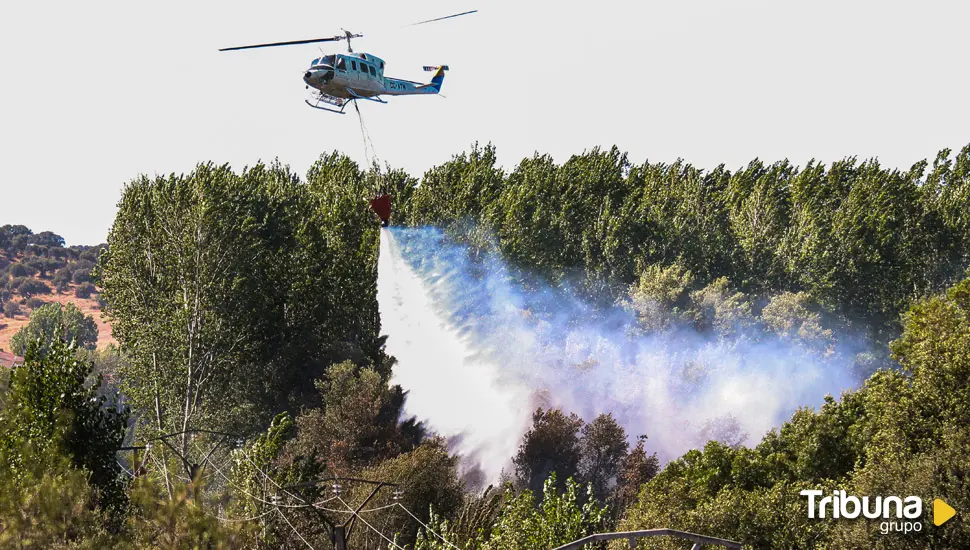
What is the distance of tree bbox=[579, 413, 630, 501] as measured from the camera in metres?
60.9

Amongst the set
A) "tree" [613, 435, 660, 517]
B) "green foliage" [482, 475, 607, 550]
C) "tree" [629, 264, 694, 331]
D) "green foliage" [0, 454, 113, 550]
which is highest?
"tree" [629, 264, 694, 331]

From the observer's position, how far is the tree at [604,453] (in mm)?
60906

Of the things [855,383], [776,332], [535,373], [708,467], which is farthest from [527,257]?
[708,467]

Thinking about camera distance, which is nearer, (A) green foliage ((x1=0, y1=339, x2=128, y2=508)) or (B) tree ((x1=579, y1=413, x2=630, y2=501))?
(A) green foliage ((x1=0, y1=339, x2=128, y2=508))

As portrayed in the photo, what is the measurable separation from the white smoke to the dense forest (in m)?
1.74

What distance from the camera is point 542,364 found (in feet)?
256

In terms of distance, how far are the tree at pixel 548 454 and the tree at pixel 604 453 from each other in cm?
99

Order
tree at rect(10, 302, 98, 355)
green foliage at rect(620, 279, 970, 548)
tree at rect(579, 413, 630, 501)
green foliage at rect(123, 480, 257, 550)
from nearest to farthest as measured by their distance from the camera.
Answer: green foliage at rect(123, 480, 257, 550)
green foliage at rect(620, 279, 970, 548)
tree at rect(579, 413, 630, 501)
tree at rect(10, 302, 98, 355)

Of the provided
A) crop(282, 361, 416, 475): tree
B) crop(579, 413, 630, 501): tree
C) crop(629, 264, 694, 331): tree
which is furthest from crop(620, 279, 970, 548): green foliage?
crop(629, 264, 694, 331): tree

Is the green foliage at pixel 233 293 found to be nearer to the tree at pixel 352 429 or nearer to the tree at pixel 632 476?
the tree at pixel 352 429

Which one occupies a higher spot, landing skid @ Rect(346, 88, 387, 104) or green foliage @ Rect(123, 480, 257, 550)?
landing skid @ Rect(346, 88, 387, 104)

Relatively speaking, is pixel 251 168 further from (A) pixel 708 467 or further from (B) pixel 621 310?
(A) pixel 708 467

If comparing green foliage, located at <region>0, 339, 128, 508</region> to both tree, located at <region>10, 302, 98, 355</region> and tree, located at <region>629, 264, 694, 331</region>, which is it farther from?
tree, located at <region>10, 302, 98, 355</region>

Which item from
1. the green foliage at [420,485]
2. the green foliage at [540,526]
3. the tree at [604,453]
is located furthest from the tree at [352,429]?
the green foliage at [540,526]
